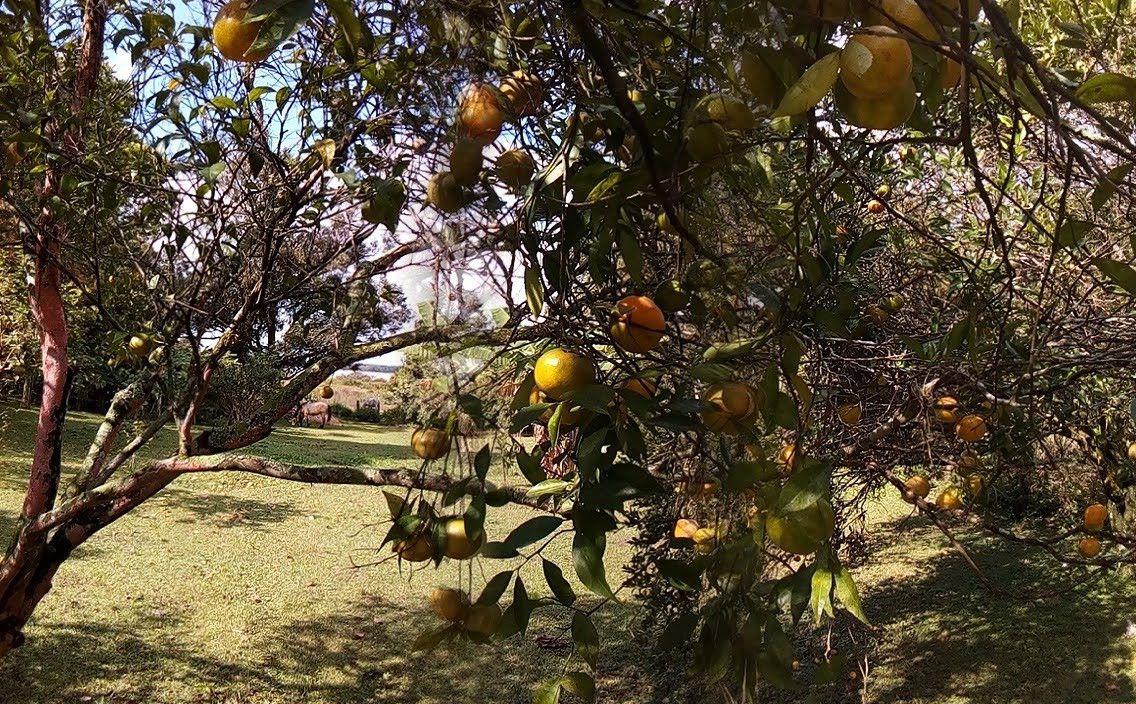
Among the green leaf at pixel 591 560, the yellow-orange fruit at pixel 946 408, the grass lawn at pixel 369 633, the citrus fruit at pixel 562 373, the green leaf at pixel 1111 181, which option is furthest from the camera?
the grass lawn at pixel 369 633

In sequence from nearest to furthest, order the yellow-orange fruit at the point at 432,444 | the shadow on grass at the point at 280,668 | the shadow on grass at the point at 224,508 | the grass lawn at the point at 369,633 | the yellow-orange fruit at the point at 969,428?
the yellow-orange fruit at the point at 432,444
the yellow-orange fruit at the point at 969,428
the shadow on grass at the point at 280,668
the grass lawn at the point at 369,633
the shadow on grass at the point at 224,508

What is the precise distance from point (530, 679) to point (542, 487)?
12.5 ft

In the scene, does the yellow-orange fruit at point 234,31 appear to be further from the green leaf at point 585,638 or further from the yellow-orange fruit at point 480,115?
the green leaf at point 585,638

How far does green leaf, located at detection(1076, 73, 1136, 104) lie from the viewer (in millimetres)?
533

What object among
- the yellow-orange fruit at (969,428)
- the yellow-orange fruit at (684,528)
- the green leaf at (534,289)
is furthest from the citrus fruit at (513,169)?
the yellow-orange fruit at (969,428)

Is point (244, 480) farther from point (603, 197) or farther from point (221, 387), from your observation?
point (603, 197)

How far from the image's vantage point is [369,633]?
188 inches

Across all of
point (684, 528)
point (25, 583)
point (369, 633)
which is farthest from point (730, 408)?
point (369, 633)

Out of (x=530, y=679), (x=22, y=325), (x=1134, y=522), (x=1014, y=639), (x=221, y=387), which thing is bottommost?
(x=530, y=679)

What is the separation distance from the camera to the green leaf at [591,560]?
68 centimetres

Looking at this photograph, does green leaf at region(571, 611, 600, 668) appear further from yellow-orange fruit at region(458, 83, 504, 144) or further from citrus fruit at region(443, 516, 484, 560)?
yellow-orange fruit at region(458, 83, 504, 144)

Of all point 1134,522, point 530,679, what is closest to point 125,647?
point 530,679

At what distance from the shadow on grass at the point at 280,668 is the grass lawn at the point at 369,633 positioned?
1 centimetres

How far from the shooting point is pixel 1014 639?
4.37m
